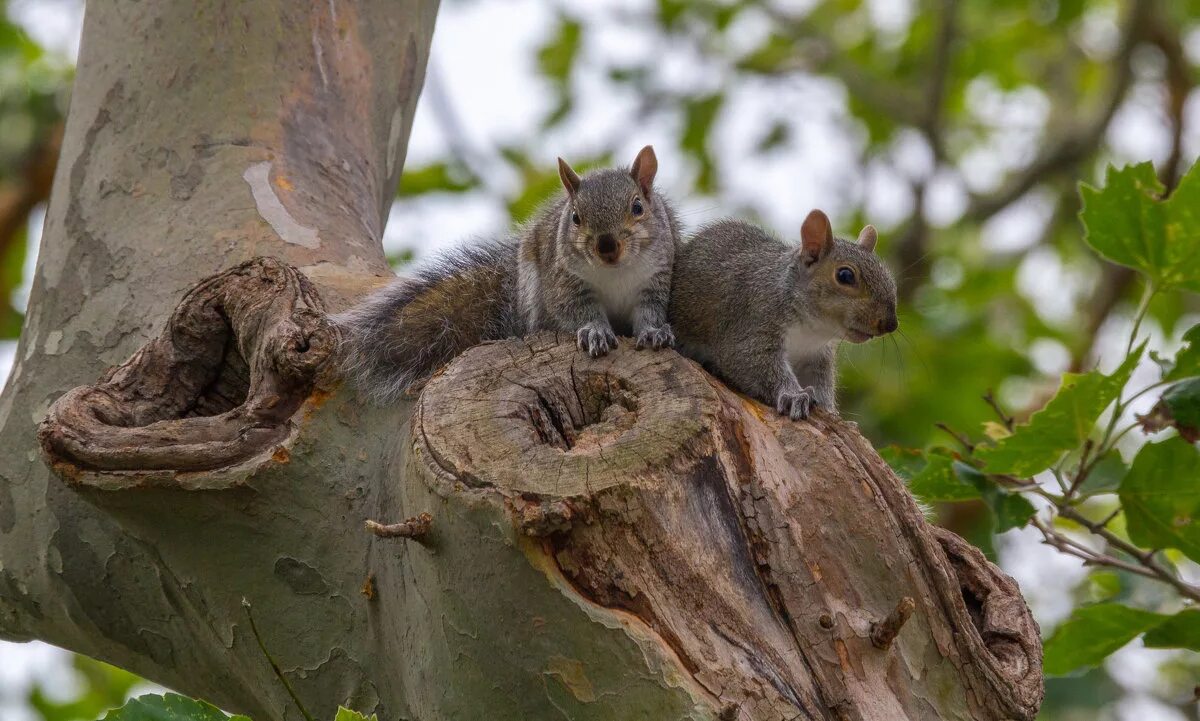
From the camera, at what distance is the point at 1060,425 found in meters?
2.21

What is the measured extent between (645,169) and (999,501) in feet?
4.50

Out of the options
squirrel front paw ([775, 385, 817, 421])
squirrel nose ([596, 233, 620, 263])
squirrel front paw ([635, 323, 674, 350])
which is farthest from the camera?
squirrel nose ([596, 233, 620, 263])

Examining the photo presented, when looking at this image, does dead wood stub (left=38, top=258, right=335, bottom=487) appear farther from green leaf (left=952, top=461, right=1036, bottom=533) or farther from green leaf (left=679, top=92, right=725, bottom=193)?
green leaf (left=679, top=92, right=725, bottom=193)

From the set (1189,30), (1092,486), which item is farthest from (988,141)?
(1092,486)

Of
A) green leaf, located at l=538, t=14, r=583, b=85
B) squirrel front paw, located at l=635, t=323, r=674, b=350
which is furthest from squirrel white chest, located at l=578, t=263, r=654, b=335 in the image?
green leaf, located at l=538, t=14, r=583, b=85

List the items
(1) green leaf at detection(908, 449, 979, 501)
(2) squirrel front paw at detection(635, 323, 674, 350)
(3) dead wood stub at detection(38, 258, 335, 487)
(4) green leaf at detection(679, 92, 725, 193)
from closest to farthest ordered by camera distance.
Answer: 1. (3) dead wood stub at detection(38, 258, 335, 487)
2. (1) green leaf at detection(908, 449, 979, 501)
3. (2) squirrel front paw at detection(635, 323, 674, 350)
4. (4) green leaf at detection(679, 92, 725, 193)

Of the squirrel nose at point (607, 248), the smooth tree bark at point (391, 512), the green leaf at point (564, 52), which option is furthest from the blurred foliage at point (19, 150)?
the squirrel nose at point (607, 248)

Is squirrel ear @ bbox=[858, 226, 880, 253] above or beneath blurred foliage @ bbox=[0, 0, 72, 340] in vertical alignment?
beneath

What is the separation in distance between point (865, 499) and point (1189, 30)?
5.93m

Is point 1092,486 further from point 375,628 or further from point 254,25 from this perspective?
point 254,25

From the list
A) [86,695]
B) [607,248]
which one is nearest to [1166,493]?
[607,248]

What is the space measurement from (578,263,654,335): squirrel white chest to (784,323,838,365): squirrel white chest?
38 centimetres

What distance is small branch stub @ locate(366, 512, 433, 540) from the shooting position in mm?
1747

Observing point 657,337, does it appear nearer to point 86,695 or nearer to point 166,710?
point 166,710
